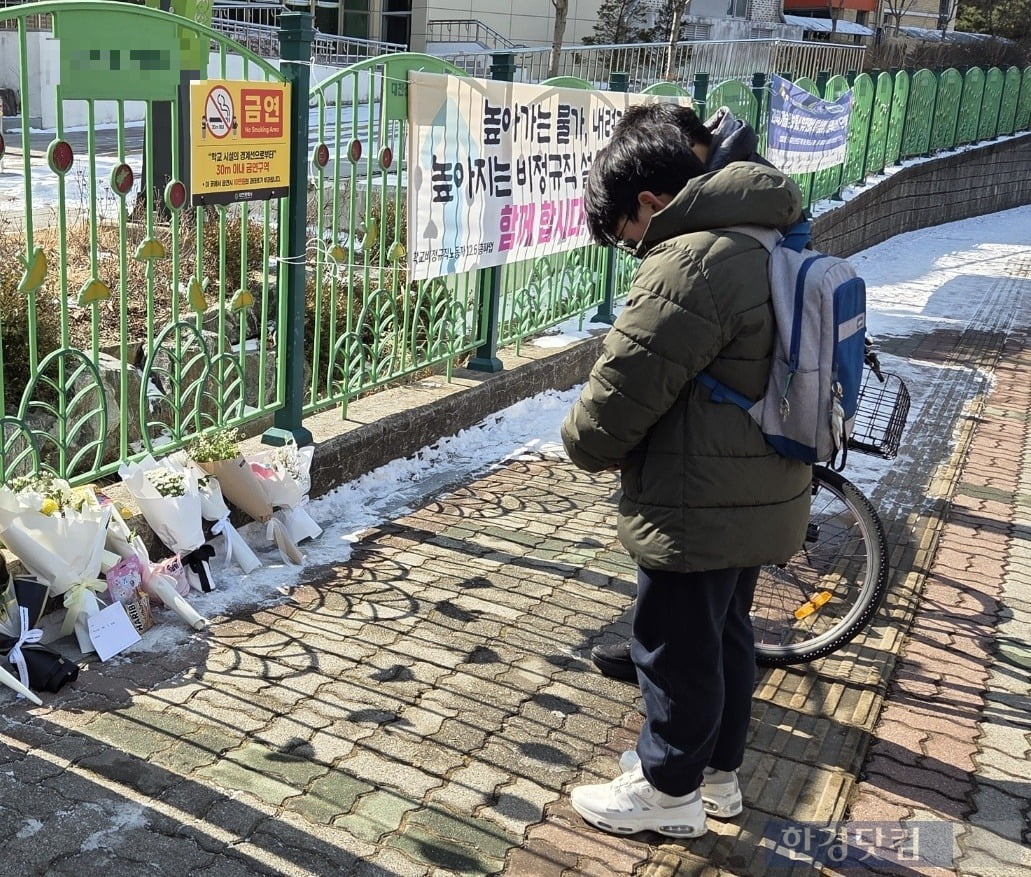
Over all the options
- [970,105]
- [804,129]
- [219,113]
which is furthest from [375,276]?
[970,105]

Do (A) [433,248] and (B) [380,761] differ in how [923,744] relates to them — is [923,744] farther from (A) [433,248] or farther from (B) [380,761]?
(A) [433,248]

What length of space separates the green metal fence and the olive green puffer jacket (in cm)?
190

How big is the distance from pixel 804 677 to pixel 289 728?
1.69 meters

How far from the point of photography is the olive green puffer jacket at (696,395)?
8.02 ft

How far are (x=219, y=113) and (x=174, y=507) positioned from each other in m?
1.36

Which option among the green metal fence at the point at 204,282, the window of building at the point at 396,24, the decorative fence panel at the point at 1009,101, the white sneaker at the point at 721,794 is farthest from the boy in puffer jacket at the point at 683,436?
the window of building at the point at 396,24

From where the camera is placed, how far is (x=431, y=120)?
514cm

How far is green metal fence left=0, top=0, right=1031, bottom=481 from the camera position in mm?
3625

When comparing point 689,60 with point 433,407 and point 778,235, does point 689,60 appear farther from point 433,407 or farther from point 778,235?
point 778,235

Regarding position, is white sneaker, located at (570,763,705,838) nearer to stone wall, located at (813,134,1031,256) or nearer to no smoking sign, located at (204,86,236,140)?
no smoking sign, located at (204,86,236,140)

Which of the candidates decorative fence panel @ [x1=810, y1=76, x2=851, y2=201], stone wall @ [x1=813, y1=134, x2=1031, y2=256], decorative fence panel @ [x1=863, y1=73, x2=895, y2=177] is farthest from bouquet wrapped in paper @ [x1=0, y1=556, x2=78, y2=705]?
decorative fence panel @ [x1=863, y1=73, x2=895, y2=177]

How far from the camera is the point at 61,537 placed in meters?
3.43

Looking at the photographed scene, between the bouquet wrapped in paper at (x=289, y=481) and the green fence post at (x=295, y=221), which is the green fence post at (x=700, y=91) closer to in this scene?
the green fence post at (x=295, y=221)

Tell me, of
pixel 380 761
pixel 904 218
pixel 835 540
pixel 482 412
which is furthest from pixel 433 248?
pixel 904 218
